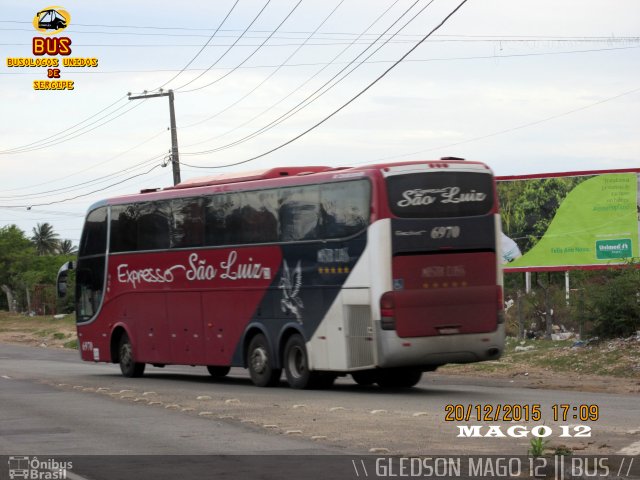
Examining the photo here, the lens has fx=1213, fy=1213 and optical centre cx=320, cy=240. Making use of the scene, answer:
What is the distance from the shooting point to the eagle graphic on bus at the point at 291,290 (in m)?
21.8

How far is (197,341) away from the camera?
984 inches

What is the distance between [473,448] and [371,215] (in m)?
7.91

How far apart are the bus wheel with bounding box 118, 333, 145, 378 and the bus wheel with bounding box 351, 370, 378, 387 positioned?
6263 mm

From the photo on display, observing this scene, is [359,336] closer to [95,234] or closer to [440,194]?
[440,194]

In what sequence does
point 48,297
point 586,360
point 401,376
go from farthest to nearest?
point 48,297 → point 586,360 → point 401,376

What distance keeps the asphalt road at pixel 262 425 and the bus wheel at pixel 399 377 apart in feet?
0.84

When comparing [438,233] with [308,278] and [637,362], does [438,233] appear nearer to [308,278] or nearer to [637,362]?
[308,278]

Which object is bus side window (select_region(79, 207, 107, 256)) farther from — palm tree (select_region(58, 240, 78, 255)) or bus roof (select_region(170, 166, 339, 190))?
palm tree (select_region(58, 240, 78, 255))

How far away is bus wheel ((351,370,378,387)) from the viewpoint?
2203cm

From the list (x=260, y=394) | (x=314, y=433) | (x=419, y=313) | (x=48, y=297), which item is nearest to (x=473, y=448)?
(x=314, y=433)

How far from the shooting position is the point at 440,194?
65.9 feet

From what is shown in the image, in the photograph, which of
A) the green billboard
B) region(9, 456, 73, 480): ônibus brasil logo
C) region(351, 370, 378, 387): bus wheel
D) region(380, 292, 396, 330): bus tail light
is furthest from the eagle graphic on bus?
the green billboard

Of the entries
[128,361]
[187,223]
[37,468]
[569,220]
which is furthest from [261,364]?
[569,220]

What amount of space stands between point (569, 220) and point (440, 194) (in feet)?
46.9
